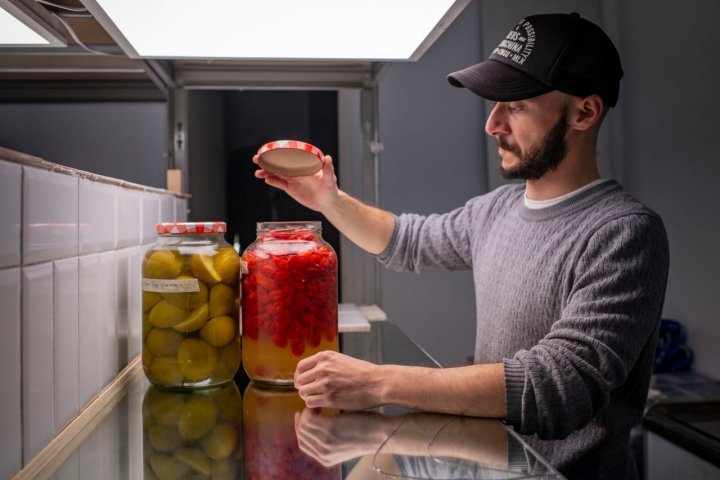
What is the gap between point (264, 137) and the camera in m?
1.63

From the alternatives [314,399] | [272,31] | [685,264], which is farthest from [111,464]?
[685,264]

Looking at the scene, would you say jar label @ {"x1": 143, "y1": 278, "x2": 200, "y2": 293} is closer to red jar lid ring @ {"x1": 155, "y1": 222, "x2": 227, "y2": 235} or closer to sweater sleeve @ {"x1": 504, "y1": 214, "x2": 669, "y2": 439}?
red jar lid ring @ {"x1": 155, "y1": 222, "x2": 227, "y2": 235}

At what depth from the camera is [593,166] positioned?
1.09 metres

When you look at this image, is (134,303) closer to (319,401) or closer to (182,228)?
(182,228)

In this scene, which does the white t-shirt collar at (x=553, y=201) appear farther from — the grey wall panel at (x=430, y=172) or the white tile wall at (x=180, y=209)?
the grey wall panel at (x=430, y=172)

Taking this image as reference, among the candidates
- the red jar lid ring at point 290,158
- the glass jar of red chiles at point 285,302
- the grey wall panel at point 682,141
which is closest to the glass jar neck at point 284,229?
the glass jar of red chiles at point 285,302

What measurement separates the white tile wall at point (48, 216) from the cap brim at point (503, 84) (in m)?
0.66

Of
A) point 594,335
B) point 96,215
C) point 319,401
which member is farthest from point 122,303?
point 594,335

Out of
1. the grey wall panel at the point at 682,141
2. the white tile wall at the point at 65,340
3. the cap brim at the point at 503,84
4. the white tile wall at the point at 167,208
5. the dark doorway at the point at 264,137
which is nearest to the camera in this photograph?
the white tile wall at the point at 65,340

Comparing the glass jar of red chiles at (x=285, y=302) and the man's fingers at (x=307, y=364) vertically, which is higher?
the glass jar of red chiles at (x=285, y=302)

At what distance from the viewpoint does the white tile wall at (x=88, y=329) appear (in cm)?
74

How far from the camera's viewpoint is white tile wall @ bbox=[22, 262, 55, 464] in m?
0.58

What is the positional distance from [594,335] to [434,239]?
0.58 meters

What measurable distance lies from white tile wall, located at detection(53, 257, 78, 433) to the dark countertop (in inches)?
1.4
